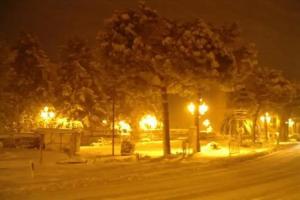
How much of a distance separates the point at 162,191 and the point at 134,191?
0.93 m

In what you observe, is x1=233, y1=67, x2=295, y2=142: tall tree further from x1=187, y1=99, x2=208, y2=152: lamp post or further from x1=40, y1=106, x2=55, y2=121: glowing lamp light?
x1=40, y1=106, x2=55, y2=121: glowing lamp light

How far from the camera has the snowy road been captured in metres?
15.6

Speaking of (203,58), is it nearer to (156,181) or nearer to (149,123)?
(156,181)

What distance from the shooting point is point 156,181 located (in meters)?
19.3

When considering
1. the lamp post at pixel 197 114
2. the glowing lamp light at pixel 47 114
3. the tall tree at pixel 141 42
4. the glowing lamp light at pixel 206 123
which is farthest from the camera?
the glowing lamp light at pixel 206 123

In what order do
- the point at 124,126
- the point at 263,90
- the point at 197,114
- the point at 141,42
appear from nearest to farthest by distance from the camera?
1. the point at 141,42
2. the point at 197,114
3. the point at 263,90
4. the point at 124,126

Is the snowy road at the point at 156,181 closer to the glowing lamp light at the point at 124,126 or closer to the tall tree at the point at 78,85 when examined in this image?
the tall tree at the point at 78,85

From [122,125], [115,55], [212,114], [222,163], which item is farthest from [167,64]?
[212,114]

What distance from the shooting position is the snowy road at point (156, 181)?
15.6 meters

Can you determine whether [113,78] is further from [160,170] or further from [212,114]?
[212,114]

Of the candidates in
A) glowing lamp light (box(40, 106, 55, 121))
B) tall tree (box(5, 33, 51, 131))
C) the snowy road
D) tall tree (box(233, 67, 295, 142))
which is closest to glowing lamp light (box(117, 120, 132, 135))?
glowing lamp light (box(40, 106, 55, 121))

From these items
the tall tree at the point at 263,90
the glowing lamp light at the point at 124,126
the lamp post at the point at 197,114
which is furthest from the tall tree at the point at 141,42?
the glowing lamp light at the point at 124,126

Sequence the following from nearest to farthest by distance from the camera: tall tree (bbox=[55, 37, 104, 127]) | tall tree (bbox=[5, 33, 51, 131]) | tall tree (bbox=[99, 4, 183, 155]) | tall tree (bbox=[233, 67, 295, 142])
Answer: tall tree (bbox=[99, 4, 183, 155]) < tall tree (bbox=[233, 67, 295, 142]) < tall tree (bbox=[55, 37, 104, 127]) < tall tree (bbox=[5, 33, 51, 131])

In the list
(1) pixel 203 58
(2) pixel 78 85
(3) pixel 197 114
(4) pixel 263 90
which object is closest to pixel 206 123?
(4) pixel 263 90
